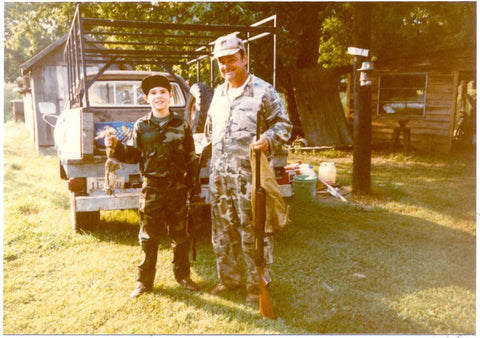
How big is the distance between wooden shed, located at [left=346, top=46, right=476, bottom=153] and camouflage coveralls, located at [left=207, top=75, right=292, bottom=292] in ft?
35.4

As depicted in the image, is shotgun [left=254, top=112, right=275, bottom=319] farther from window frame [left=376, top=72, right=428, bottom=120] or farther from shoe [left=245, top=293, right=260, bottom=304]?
window frame [left=376, top=72, right=428, bottom=120]

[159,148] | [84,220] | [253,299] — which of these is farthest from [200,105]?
[253,299]

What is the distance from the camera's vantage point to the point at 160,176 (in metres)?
3.47

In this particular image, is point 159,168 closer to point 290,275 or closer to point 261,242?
point 261,242

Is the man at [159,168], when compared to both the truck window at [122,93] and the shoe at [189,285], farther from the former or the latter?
the truck window at [122,93]

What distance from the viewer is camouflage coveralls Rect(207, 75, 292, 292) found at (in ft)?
10.7

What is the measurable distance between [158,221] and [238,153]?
3.18ft

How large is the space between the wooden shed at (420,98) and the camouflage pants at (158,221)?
1098 centimetres

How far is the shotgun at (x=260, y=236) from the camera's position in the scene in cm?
305

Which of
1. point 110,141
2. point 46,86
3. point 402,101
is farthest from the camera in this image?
point 402,101

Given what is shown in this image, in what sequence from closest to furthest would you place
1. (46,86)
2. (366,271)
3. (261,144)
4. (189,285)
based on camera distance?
1. (261,144)
2. (189,285)
3. (366,271)
4. (46,86)

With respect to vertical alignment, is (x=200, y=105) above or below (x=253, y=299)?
above

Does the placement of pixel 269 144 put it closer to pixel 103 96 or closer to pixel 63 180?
pixel 103 96

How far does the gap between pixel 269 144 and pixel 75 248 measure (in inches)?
117
